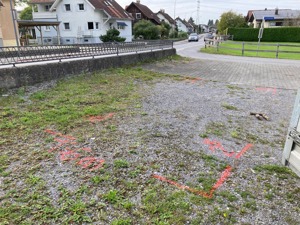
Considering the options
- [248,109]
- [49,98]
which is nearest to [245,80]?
[248,109]

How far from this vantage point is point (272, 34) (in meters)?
38.9

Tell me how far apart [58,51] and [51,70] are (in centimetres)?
123

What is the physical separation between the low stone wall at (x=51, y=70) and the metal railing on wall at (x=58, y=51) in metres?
0.29

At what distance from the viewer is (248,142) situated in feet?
13.5

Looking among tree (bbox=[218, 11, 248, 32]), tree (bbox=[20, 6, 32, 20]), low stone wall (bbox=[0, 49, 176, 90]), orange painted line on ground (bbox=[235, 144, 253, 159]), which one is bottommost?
orange painted line on ground (bbox=[235, 144, 253, 159])

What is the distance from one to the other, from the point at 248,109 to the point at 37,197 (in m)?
5.11

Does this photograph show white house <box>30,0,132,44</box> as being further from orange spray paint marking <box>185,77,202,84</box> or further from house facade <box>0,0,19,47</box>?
orange spray paint marking <box>185,77,202,84</box>

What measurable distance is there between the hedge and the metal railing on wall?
34023 mm

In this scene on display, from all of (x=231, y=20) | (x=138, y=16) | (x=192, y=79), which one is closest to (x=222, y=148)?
(x=192, y=79)

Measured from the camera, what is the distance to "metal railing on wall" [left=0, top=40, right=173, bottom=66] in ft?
22.6

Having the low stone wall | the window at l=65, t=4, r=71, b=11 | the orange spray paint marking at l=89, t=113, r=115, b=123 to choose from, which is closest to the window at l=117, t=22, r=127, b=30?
the window at l=65, t=4, r=71, b=11

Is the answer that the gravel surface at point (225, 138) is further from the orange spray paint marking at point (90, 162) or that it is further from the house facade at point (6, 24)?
the house facade at point (6, 24)

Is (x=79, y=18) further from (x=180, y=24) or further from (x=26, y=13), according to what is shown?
(x=180, y=24)

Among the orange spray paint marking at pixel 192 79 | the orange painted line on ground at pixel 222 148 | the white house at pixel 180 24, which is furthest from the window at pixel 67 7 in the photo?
the white house at pixel 180 24
